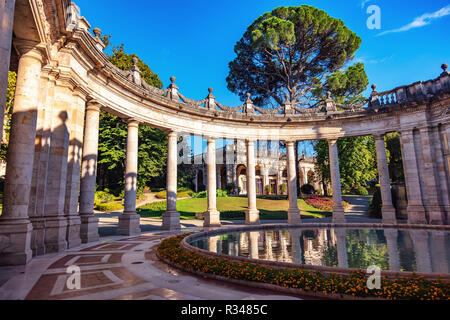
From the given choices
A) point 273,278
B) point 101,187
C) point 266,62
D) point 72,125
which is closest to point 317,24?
point 266,62

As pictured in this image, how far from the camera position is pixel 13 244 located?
32.3 ft

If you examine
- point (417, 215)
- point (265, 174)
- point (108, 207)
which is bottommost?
point (417, 215)

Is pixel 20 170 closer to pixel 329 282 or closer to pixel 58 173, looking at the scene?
pixel 58 173

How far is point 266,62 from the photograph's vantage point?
45781mm

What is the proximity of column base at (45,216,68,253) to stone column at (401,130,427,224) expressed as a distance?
2875 cm

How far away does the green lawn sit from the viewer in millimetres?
37906

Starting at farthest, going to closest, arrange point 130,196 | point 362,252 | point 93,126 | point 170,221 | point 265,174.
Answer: point 265,174 < point 170,221 < point 130,196 < point 93,126 < point 362,252

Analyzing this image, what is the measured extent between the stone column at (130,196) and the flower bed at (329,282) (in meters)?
12.9

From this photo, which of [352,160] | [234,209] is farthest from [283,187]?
[234,209]

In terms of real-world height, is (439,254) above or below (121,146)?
below

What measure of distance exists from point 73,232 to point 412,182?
28964mm

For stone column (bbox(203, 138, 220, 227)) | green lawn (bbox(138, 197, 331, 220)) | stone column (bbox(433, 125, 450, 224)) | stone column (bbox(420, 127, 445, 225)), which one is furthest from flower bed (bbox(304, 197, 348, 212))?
stone column (bbox(203, 138, 220, 227))
